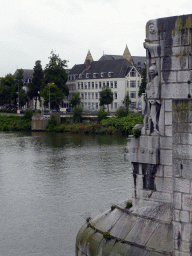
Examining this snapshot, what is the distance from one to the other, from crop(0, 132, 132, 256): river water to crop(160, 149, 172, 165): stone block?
5628mm

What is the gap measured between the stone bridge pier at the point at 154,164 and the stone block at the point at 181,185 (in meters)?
1.31

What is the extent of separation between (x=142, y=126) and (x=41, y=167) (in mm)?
22936

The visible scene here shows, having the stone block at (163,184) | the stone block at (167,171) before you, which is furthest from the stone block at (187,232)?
the stone block at (167,171)

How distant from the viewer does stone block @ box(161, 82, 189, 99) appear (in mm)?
12227

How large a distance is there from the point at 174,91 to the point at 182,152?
9.65ft

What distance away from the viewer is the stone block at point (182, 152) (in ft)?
33.9

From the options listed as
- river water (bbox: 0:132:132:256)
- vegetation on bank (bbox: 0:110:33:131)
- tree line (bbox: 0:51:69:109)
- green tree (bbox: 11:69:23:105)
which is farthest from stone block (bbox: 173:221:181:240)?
green tree (bbox: 11:69:23:105)

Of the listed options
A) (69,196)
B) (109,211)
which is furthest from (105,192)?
(109,211)

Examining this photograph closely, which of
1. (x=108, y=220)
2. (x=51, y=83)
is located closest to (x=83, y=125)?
(x=51, y=83)

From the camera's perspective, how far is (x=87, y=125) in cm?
7225

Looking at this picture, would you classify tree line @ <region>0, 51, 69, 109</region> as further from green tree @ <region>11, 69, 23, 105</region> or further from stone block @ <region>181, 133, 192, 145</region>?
stone block @ <region>181, 133, 192, 145</region>

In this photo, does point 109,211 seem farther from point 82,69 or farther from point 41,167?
point 82,69

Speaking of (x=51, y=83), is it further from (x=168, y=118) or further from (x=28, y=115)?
(x=168, y=118)

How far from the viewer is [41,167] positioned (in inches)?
1447
